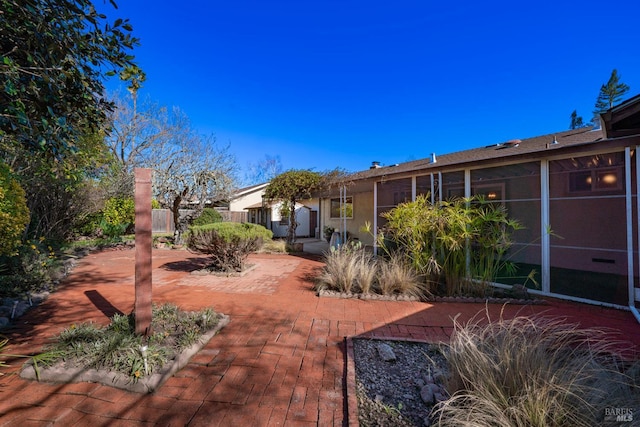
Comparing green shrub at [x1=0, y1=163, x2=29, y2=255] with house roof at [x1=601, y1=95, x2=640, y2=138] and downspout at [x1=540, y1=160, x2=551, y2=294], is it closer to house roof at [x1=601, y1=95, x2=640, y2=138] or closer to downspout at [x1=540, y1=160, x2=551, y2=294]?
house roof at [x1=601, y1=95, x2=640, y2=138]

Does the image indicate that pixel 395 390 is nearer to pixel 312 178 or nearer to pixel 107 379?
pixel 107 379

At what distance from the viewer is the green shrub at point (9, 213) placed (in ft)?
13.9

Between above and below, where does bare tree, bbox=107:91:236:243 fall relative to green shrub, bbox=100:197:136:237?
above

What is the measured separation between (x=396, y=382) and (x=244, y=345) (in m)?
1.73

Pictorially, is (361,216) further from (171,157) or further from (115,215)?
(171,157)

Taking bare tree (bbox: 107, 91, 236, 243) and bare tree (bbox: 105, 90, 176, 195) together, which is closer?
bare tree (bbox: 107, 91, 236, 243)

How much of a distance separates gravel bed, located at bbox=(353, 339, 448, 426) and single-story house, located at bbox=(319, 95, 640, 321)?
13.1 ft

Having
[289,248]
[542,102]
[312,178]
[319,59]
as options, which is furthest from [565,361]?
[542,102]

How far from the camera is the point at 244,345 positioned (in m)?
3.01

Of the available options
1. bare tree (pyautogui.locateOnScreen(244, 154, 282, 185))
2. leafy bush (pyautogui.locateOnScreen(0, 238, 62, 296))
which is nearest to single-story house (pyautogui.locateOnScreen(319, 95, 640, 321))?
leafy bush (pyautogui.locateOnScreen(0, 238, 62, 296))

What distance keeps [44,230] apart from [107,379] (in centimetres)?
1053

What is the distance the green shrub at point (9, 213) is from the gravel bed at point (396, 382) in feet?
19.7

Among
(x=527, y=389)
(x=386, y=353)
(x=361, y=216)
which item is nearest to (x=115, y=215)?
(x=361, y=216)

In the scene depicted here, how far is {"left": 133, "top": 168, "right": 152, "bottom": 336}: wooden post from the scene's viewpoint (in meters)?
2.80
